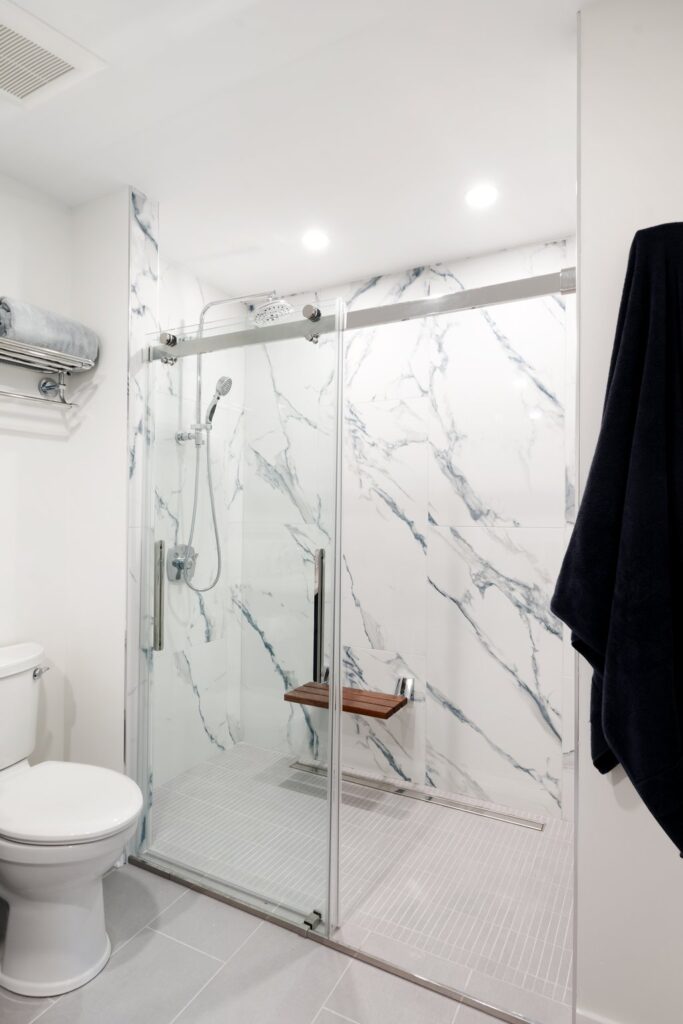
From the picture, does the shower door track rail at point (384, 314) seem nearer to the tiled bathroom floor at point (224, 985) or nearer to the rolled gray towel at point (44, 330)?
the rolled gray towel at point (44, 330)

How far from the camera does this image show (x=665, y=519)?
4.02 feet

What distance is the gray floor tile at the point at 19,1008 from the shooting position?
1.52 m

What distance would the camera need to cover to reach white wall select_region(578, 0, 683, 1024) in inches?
51.5

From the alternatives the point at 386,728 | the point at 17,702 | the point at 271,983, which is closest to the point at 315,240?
the point at 17,702

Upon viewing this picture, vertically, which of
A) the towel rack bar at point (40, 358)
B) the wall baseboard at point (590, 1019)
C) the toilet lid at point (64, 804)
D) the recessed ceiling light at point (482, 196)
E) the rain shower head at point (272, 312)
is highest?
the recessed ceiling light at point (482, 196)

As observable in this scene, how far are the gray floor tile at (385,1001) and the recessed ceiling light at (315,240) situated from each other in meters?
2.62

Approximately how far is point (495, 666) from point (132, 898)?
5.39 feet

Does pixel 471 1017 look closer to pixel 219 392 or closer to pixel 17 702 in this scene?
pixel 17 702

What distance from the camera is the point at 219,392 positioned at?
2070mm

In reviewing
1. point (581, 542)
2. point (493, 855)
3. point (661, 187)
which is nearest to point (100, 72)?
point (661, 187)

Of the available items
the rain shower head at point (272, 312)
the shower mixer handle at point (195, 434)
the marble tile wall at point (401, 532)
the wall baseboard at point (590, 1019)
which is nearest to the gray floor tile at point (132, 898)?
the marble tile wall at point (401, 532)

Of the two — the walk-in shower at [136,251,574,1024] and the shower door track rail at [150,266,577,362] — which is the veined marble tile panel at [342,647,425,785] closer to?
the walk-in shower at [136,251,574,1024]

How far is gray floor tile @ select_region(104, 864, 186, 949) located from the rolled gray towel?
1863 millimetres

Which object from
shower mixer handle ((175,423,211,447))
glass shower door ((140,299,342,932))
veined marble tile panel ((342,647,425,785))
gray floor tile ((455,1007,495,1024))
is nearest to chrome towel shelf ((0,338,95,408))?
glass shower door ((140,299,342,932))
